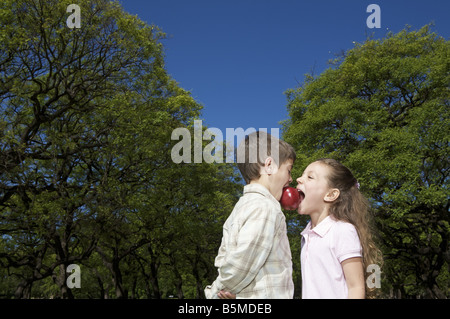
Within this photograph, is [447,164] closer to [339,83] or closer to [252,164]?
[339,83]

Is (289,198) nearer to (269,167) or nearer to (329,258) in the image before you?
(269,167)

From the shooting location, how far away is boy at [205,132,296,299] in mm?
2965

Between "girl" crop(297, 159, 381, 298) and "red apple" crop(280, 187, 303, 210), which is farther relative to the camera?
"red apple" crop(280, 187, 303, 210)

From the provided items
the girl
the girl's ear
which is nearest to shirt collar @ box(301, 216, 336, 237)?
the girl

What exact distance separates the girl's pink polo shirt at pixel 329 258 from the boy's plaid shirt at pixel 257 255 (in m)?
0.28

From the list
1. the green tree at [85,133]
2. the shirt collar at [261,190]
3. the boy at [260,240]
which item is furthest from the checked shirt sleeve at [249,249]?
the green tree at [85,133]

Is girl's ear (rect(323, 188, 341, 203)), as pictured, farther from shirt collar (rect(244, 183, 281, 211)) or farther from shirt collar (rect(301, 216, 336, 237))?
shirt collar (rect(244, 183, 281, 211))

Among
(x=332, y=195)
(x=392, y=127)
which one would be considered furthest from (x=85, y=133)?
(x=332, y=195)

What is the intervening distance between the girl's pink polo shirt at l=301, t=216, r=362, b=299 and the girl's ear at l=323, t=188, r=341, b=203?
0.24 metres

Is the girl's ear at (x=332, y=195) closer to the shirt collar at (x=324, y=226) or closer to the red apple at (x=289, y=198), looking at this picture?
the shirt collar at (x=324, y=226)

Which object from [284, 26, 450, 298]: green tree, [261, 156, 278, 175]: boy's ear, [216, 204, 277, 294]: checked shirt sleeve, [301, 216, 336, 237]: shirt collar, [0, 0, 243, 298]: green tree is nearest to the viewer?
[216, 204, 277, 294]: checked shirt sleeve

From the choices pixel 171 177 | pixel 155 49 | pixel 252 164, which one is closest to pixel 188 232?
pixel 171 177

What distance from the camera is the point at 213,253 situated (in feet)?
109
